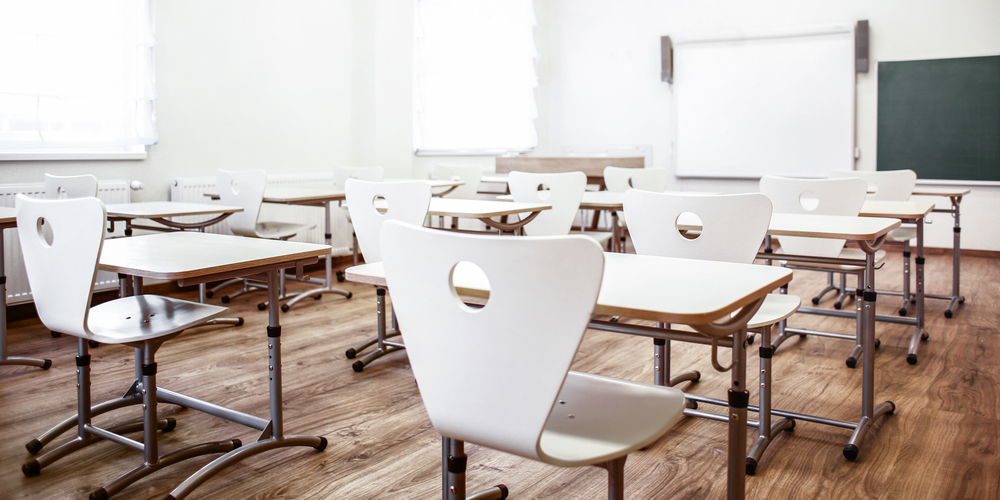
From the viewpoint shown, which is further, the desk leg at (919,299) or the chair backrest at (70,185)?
the chair backrest at (70,185)

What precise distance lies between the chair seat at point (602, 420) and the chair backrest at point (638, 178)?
304cm

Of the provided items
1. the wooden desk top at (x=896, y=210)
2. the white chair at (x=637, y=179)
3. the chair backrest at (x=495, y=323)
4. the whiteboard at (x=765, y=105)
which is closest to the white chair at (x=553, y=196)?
the white chair at (x=637, y=179)

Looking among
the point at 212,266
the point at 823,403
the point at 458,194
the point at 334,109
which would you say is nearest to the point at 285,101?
the point at 334,109

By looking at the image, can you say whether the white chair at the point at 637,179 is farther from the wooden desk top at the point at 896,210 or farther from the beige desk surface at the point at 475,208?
the wooden desk top at the point at 896,210

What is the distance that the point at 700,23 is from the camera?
283 inches

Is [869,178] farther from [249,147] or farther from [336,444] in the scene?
[249,147]

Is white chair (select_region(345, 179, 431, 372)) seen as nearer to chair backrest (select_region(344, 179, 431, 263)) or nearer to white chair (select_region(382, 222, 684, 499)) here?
chair backrest (select_region(344, 179, 431, 263))

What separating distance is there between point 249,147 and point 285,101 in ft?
1.56

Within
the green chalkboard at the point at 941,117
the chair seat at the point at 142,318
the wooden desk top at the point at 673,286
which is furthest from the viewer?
the green chalkboard at the point at 941,117

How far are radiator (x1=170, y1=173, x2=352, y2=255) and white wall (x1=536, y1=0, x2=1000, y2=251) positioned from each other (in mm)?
3109

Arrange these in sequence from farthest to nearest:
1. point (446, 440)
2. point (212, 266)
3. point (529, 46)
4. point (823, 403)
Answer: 1. point (529, 46)
2. point (823, 403)
3. point (212, 266)
4. point (446, 440)

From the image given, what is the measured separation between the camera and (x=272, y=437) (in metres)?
2.19

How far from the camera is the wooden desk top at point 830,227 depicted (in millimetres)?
2076

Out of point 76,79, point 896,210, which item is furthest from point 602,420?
point 76,79
